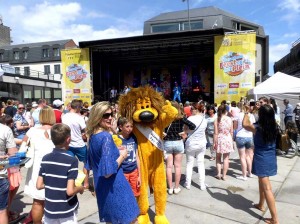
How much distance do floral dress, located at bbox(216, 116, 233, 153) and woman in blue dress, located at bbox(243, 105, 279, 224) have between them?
165 cm

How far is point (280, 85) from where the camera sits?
29.0ft

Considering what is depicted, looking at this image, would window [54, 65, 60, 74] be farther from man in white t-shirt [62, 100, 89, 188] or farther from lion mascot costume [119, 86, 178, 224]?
lion mascot costume [119, 86, 178, 224]

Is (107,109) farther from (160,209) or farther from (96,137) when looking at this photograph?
(160,209)

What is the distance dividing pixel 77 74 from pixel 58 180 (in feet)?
51.0

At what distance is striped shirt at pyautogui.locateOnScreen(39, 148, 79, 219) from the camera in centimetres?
220

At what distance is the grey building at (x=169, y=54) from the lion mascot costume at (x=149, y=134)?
11.6 meters

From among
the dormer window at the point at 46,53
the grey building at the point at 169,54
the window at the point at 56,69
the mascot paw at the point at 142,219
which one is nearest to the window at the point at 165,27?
the grey building at the point at 169,54

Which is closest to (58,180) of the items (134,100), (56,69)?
(134,100)

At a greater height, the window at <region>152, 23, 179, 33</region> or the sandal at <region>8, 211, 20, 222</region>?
the window at <region>152, 23, 179, 33</region>

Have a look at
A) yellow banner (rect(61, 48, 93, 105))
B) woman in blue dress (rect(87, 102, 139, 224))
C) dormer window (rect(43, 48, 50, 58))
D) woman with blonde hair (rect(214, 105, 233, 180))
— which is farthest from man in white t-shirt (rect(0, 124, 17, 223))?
dormer window (rect(43, 48, 50, 58))

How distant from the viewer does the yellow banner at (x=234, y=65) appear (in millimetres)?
13320

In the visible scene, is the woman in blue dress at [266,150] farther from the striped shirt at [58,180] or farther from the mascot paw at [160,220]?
the striped shirt at [58,180]

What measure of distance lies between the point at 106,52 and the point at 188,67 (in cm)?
798

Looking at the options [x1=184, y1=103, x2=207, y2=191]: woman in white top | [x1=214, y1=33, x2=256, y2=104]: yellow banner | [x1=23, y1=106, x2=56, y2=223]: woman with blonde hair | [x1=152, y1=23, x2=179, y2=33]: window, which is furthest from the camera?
[x1=152, y1=23, x2=179, y2=33]: window
